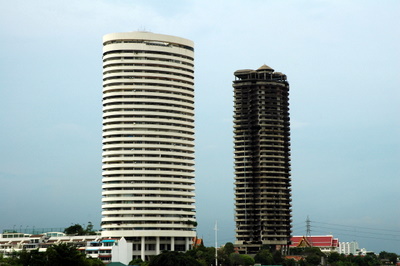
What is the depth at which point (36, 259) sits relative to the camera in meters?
141

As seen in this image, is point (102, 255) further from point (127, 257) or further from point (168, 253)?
point (168, 253)

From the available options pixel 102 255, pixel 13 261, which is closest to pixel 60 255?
pixel 13 261

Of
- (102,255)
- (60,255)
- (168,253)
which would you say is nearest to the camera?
(60,255)

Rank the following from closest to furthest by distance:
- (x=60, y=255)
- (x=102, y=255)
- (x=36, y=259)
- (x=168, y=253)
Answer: (x=60, y=255) < (x=36, y=259) < (x=168, y=253) < (x=102, y=255)

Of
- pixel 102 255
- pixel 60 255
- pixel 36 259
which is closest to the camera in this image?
pixel 60 255

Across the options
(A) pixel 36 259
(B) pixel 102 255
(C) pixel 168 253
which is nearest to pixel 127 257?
(B) pixel 102 255

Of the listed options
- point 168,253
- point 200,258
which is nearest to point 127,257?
point 200,258

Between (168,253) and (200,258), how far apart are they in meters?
45.7

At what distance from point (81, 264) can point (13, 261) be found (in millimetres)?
24953

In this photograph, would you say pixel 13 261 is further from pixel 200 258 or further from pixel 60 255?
pixel 200 258

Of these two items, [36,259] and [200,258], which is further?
[200,258]

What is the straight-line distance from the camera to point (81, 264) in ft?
427

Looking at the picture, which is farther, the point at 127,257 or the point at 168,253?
the point at 127,257

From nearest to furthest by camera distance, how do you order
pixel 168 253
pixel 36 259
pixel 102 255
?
1. pixel 36 259
2. pixel 168 253
3. pixel 102 255
